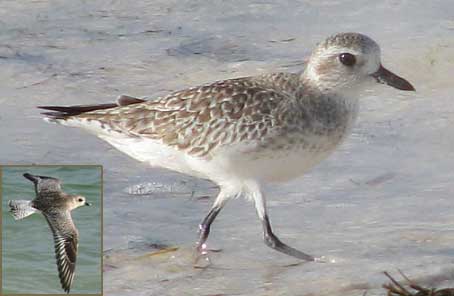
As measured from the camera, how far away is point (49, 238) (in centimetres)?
698

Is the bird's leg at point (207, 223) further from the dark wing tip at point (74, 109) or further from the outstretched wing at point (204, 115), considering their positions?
the dark wing tip at point (74, 109)

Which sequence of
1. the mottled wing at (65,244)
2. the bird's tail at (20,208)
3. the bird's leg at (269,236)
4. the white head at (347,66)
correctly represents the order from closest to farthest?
the mottled wing at (65,244) → the bird's tail at (20,208) → the bird's leg at (269,236) → the white head at (347,66)

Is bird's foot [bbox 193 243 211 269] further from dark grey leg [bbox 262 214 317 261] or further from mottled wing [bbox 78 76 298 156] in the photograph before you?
mottled wing [bbox 78 76 298 156]

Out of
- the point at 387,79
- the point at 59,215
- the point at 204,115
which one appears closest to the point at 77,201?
the point at 59,215

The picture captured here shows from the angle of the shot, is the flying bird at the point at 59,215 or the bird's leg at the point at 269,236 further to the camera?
the bird's leg at the point at 269,236

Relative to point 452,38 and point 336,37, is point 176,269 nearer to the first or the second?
point 336,37

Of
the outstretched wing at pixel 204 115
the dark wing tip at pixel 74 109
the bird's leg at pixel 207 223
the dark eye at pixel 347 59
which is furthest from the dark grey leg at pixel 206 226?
the dark eye at pixel 347 59

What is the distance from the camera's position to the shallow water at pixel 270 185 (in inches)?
300

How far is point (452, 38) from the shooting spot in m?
10.9

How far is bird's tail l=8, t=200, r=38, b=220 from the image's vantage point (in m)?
6.93

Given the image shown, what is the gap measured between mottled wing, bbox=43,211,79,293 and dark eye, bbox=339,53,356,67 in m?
1.77

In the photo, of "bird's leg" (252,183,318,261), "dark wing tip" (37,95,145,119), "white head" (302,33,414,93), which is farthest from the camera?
"dark wing tip" (37,95,145,119)

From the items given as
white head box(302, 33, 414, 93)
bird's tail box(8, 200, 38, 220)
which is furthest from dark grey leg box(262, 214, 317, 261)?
bird's tail box(8, 200, 38, 220)

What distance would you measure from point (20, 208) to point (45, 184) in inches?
7.2
